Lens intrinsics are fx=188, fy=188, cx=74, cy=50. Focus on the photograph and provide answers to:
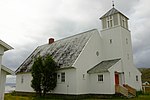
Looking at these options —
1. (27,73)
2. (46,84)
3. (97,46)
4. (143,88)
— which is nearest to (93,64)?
(97,46)

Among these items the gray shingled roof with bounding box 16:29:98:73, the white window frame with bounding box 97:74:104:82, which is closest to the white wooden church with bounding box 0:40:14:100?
the gray shingled roof with bounding box 16:29:98:73

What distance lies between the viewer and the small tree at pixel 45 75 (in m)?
25.0

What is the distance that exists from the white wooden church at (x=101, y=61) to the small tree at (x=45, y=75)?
969mm

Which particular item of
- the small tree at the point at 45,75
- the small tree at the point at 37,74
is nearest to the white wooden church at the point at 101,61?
the small tree at the point at 45,75

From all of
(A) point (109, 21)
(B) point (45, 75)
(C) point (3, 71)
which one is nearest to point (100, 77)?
(B) point (45, 75)

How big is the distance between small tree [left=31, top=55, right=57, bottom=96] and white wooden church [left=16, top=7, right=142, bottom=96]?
97 cm

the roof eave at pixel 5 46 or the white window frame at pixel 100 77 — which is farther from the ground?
the roof eave at pixel 5 46

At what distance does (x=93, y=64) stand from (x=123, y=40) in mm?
5532

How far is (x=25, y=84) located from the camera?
107 feet

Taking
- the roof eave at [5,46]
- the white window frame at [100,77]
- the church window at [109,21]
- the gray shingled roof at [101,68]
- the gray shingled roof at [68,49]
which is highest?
→ the church window at [109,21]

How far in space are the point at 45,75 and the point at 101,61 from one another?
8.35m

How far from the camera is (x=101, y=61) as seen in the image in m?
27.5

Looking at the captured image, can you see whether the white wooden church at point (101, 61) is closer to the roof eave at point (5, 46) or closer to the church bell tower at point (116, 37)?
the church bell tower at point (116, 37)

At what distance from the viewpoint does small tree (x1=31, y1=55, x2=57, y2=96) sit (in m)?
25.0
